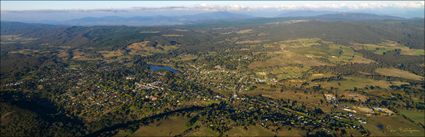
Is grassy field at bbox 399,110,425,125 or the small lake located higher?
the small lake

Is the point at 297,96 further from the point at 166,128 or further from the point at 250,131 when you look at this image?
the point at 166,128

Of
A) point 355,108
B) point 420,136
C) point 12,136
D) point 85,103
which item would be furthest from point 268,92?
point 12,136

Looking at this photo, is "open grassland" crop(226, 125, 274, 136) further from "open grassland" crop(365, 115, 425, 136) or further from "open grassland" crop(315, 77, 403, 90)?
"open grassland" crop(315, 77, 403, 90)

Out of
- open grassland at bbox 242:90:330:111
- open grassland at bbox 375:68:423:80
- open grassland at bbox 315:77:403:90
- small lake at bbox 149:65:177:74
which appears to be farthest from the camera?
small lake at bbox 149:65:177:74

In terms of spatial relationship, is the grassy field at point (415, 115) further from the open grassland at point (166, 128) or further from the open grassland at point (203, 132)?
the open grassland at point (166, 128)

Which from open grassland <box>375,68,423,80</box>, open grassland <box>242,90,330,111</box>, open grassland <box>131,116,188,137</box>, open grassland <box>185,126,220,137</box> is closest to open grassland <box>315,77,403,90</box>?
open grassland <box>375,68,423,80</box>

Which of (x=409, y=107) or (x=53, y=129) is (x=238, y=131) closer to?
(x=53, y=129)

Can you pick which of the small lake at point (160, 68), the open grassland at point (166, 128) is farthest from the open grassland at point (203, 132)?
the small lake at point (160, 68)

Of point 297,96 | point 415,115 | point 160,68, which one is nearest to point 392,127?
point 415,115
